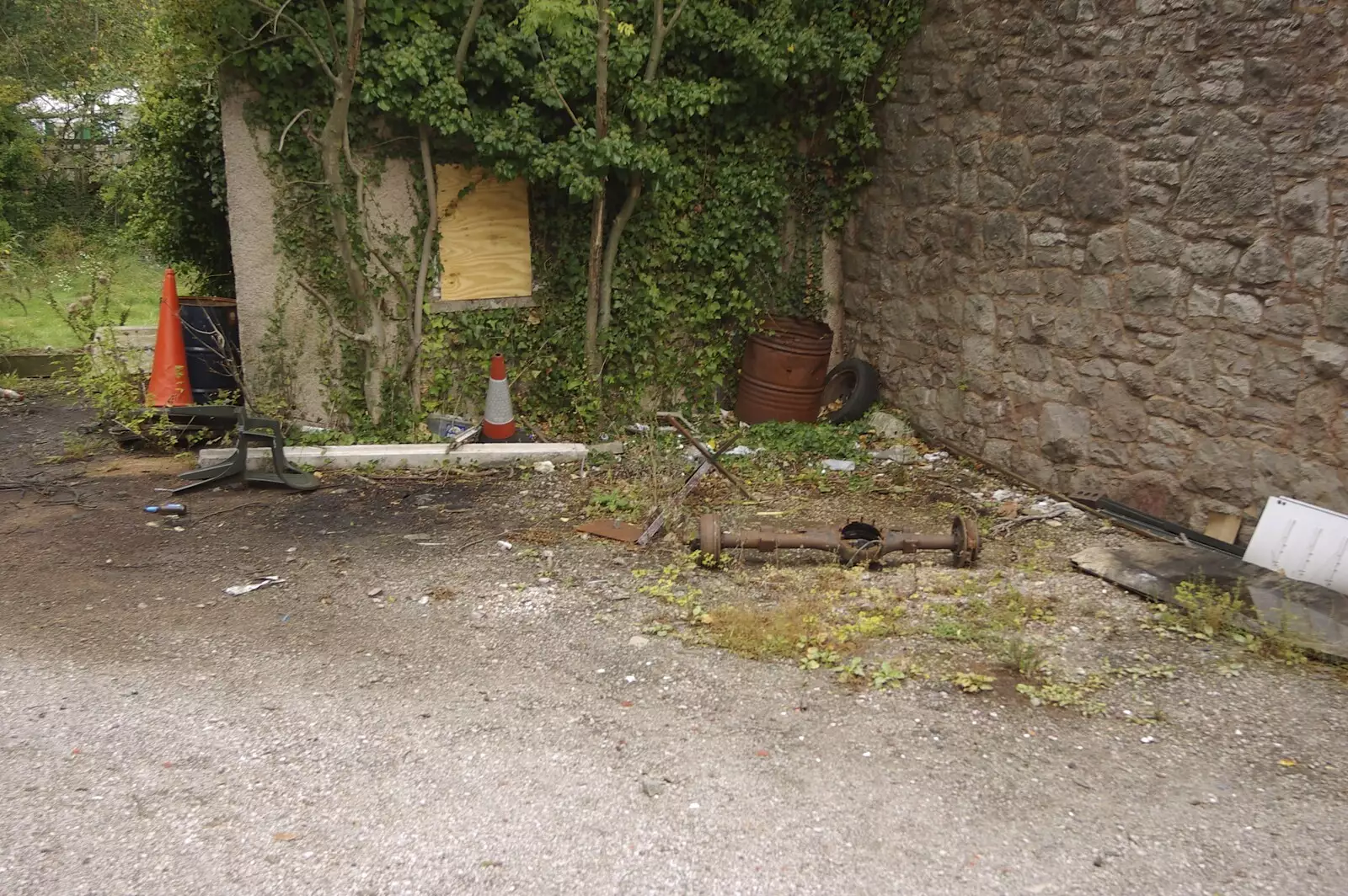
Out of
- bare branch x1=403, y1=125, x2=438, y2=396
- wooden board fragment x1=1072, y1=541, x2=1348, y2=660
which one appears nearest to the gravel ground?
wooden board fragment x1=1072, y1=541, x2=1348, y2=660

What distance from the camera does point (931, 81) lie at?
6.76 metres

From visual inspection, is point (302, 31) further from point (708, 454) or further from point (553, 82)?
point (708, 454)

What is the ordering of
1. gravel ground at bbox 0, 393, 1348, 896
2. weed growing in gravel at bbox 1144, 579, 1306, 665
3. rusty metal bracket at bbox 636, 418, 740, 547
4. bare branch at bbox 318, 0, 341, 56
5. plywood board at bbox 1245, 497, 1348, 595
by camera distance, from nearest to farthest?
gravel ground at bbox 0, 393, 1348, 896 < weed growing in gravel at bbox 1144, 579, 1306, 665 < plywood board at bbox 1245, 497, 1348, 595 < rusty metal bracket at bbox 636, 418, 740, 547 < bare branch at bbox 318, 0, 341, 56

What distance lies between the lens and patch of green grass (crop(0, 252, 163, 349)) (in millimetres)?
9336

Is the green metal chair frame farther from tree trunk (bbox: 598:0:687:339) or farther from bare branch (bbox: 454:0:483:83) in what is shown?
bare branch (bbox: 454:0:483:83)

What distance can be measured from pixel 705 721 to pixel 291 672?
1.60 metres

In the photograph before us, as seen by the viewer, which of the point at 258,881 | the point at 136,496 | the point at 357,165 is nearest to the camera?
the point at 258,881

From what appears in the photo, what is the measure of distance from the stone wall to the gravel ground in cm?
141

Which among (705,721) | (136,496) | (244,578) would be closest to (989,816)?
(705,721)

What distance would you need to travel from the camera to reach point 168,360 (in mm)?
6566

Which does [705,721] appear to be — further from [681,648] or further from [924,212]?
[924,212]

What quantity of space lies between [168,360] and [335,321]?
1146mm

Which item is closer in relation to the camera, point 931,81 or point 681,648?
point 681,648

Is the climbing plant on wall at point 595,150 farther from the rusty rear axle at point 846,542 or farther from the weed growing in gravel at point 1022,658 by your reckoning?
the weed growing in gravel at point 1022,658
